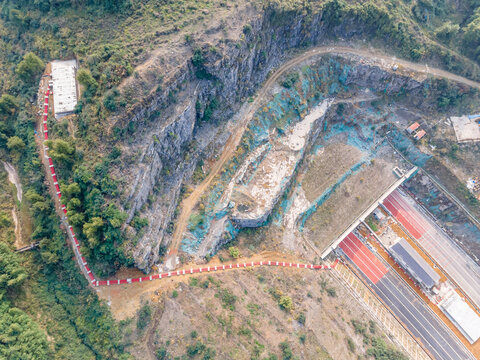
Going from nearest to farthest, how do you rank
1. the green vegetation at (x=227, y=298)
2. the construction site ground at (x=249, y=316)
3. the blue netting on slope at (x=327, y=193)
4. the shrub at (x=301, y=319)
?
the construction site ground at (x=249, y=316) < the green vegetation at (x=227, y=298) < the shrub at (x=301, y=319) < the blue netting on slope at (x=327, y=193)

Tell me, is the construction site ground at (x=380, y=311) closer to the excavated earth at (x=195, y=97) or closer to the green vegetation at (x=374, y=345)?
the green vegetation at (x=374, y=345)

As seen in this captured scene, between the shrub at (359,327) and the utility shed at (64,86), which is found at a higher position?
the utility shed at (64,86)

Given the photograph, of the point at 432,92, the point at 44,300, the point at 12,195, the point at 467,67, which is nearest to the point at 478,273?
the point at 432,92

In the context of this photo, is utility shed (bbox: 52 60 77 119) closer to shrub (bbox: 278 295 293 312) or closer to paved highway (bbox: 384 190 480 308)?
shrub (bbox: 278 295 293 312)

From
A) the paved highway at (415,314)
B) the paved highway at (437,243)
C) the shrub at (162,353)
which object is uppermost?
the paved highway at (437,243)

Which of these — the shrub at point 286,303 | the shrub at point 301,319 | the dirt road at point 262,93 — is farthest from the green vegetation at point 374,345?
the dirt road at point 262,93

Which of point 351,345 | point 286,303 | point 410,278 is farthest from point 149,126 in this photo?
point 410,278
